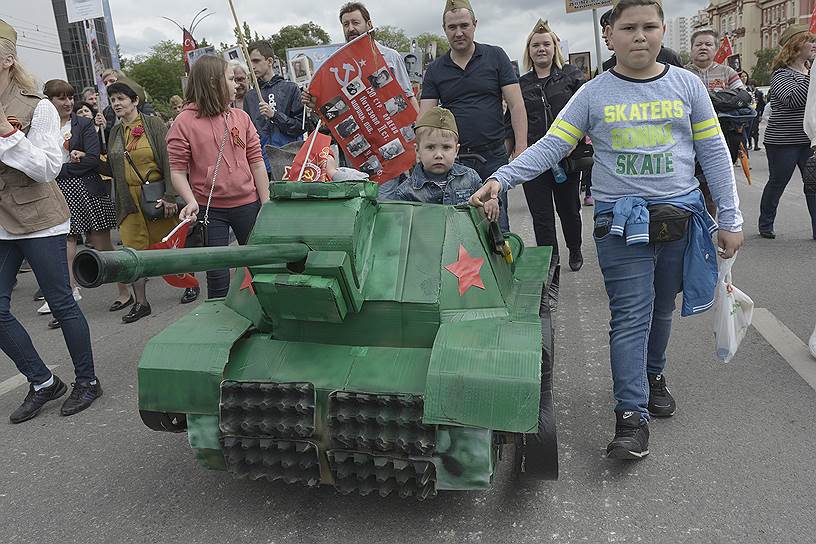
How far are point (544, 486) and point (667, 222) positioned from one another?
3.95 feet

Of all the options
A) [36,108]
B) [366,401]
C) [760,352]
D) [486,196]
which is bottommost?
[760,352]

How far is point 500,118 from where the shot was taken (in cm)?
500

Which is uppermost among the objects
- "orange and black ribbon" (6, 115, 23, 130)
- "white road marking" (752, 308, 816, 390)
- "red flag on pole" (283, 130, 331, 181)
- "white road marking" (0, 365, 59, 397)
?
"orange and black ribbon" (6, 115, 23, 130)

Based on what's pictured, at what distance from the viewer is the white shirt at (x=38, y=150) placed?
3.39 meters

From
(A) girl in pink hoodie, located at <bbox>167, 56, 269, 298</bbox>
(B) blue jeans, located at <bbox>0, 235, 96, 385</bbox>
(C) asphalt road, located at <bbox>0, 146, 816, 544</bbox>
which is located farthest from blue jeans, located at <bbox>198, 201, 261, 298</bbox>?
(C) asphalt road, located at <bbox>0, 146, 816, 544</bbox>

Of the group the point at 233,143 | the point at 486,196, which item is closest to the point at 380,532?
the point at 486,196

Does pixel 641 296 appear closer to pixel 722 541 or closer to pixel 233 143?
pixel 722 541

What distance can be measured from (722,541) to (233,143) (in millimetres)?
3422

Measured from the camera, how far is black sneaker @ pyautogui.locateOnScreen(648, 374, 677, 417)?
339cm

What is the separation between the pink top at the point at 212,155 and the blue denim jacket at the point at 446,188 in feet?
3.75

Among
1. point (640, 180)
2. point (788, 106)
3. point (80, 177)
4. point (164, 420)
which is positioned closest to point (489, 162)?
point (640, 180)

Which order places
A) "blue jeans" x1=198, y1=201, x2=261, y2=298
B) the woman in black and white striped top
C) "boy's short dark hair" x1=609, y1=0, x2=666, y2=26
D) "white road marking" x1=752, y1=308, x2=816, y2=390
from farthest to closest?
the woman in black and white striped top
"blue jeans" x1=198, y1=201, x2=261, y2=298
"white road marking" x1=752, y1=308, x2=816, y2=390
"boy's short dark hair" x1=609, y1=0, x2=666, y2=26

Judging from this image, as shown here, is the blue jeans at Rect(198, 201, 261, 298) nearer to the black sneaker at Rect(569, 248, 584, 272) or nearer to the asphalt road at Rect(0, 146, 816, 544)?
the asphalt road at Rect(0, 146, 816, 544)

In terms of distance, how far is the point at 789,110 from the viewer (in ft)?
21.6
